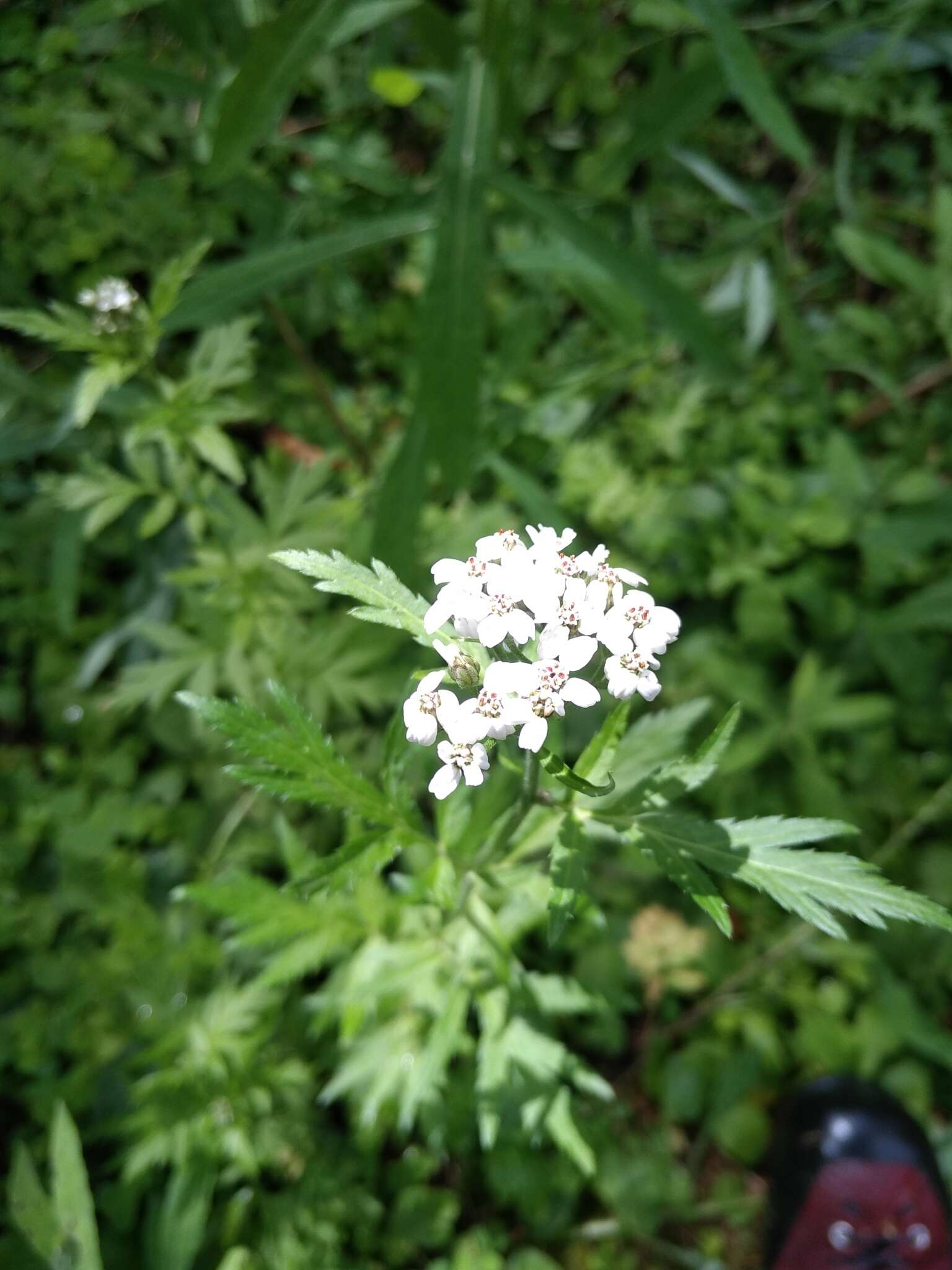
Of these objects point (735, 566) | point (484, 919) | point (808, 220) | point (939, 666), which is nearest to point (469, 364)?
point (484, 919)

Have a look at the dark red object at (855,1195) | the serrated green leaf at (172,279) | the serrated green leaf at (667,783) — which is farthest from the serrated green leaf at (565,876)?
the dark red object at (855,1195)

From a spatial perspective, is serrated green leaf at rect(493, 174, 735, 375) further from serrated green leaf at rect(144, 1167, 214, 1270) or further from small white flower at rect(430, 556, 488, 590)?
serrated green leaf at rect(144, 1167, 214, 1270)

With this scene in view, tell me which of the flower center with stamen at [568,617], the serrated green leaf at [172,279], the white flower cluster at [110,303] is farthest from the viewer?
the white flower cluster at [110,303]

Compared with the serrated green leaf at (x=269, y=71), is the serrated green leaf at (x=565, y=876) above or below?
below

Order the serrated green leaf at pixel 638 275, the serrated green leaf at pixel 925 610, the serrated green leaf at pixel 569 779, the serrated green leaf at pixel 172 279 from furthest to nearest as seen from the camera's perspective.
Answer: the serrated green leaf at pixel 925 610, the serrated green leaf at pixel 638 275, the serrated green leaf at pixel 172 279, the serrated green leaf at pixel 569 779

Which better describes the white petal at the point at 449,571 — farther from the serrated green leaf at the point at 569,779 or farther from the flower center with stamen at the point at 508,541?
the serrated green leaf at the point at 569,779

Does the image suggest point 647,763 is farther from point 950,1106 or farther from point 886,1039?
point 950,1106
